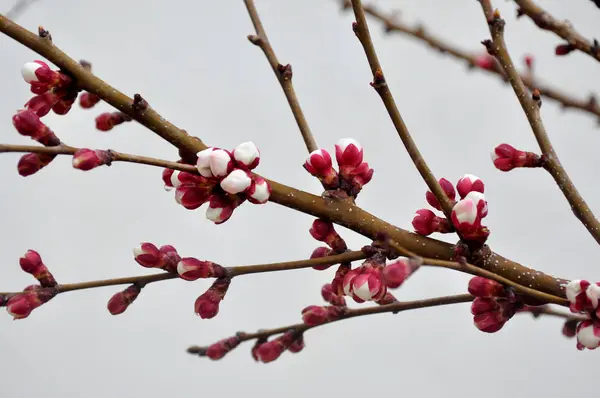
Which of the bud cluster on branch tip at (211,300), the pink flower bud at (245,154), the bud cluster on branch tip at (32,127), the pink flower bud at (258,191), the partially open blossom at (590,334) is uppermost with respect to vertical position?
the pink flower bud at (245,154)

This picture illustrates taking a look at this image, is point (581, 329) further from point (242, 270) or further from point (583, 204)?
point (242, 270)

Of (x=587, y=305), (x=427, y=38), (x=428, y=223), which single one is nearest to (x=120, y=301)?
(x=428, y=223)

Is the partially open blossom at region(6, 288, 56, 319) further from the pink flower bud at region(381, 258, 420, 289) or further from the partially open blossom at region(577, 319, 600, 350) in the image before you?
the partially open blossom at region(577, 319, 600, 350)

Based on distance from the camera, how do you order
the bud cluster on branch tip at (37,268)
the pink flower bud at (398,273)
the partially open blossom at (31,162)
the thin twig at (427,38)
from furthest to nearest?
the thin twig at (427,38) < the bud cluster on branch tip at (37,268) < the partially open blossom at (31,162) < the pink flower bud at (398,273)

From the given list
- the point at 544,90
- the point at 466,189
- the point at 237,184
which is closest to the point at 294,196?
the point at 237,184

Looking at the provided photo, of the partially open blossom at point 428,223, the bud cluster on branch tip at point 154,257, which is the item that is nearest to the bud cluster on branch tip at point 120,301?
the bud cluster on branch tip at point 154,257

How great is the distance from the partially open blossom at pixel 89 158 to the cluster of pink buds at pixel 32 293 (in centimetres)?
19

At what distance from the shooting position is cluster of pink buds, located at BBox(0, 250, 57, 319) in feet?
1.91

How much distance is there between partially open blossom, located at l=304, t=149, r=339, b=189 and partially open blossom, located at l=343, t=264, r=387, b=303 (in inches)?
3.1

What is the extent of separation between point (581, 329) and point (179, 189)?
13.1 inches

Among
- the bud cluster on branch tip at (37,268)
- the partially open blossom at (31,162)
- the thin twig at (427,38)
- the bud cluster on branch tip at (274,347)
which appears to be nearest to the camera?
the partially open blossom at (31,162)

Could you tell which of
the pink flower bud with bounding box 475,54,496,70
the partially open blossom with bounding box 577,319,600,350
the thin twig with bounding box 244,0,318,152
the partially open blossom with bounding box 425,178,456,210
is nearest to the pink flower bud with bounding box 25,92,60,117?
the thin twig with bounding box 244,0,318,152

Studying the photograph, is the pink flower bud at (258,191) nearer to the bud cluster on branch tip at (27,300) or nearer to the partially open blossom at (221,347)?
the bud cluster on branch tip at (27,300)

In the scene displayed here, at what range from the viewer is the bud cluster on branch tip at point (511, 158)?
0.58 m
